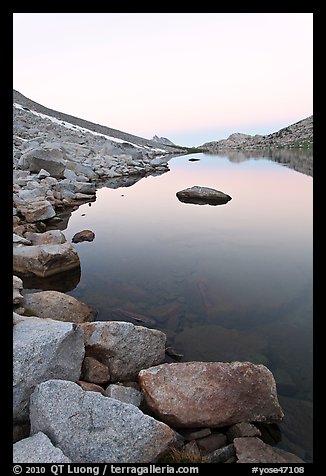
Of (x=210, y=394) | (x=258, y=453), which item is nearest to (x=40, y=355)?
(x=210, y=394)

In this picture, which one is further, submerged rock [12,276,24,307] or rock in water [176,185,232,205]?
rock in water [176,185,232,205]

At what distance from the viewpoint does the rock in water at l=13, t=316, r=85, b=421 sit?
11.4ft

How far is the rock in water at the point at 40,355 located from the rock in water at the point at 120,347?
1.13 ft

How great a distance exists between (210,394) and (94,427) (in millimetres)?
1357

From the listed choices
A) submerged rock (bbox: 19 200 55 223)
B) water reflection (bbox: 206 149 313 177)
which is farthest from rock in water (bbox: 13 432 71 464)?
water reflection (bbox: 206 149 313 177)

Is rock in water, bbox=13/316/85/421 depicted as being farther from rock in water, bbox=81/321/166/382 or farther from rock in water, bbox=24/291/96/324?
rock in water, bbox=24/291/96/324

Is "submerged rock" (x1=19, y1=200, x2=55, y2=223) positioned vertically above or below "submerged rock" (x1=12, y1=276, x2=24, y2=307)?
above

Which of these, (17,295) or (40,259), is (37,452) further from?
(40,259)

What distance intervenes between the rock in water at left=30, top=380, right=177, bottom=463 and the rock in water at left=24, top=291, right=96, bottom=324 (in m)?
2.30

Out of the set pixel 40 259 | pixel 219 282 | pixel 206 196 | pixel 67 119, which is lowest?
pixel 219 282

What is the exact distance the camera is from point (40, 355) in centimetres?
367

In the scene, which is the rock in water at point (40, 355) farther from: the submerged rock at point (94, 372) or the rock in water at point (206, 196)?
the rock in water at point (206, 196)

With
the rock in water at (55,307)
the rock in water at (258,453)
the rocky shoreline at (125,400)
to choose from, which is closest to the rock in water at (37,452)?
the rocky shoreline at (125,400)
